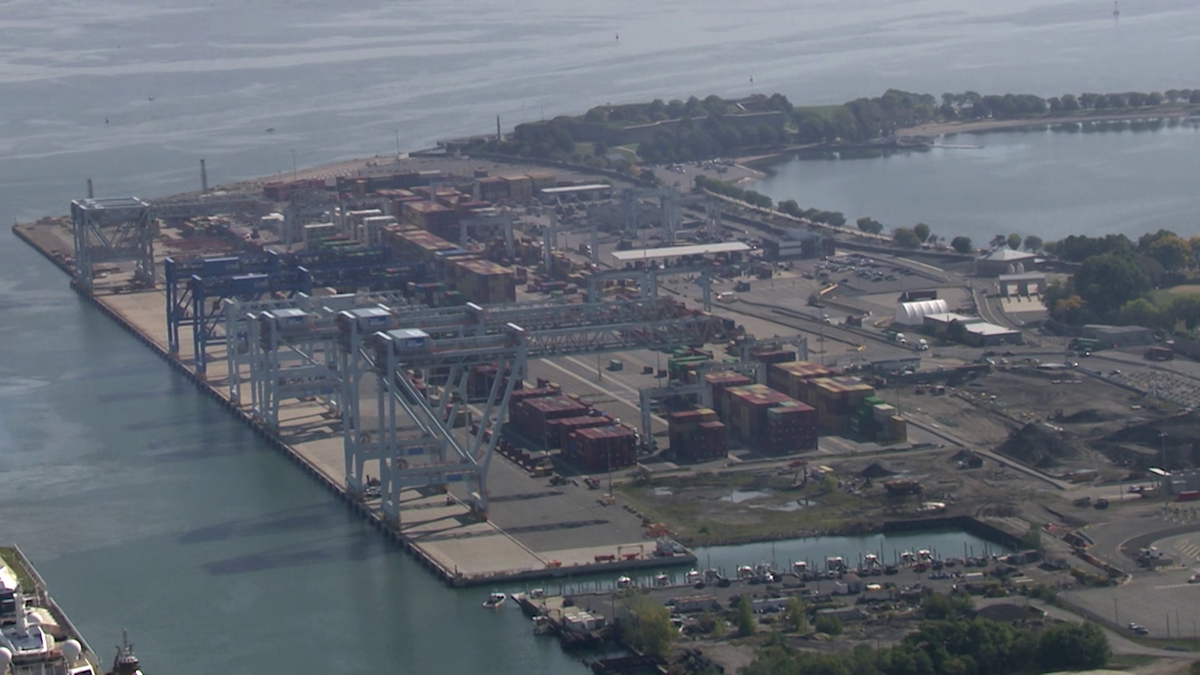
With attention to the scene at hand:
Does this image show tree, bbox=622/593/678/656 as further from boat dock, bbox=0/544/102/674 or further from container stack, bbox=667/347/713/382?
container stack, bbox=667/347/713/382

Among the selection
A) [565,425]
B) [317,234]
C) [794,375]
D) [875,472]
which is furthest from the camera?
[317,234]

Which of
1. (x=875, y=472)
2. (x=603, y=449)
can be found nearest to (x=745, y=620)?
(x=875, y=472)

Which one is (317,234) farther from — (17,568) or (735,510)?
(17,568)

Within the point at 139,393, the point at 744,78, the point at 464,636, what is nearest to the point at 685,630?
the point at 464,636

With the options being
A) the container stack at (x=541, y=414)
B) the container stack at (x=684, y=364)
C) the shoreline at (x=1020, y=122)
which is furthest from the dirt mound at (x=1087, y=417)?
the shoreline at (x=1020, y=122)

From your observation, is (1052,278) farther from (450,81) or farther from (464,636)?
(450,81)

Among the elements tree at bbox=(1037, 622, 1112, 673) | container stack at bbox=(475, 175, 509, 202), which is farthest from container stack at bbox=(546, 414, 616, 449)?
container stack at bbox=(475, 175, 509, 202)
